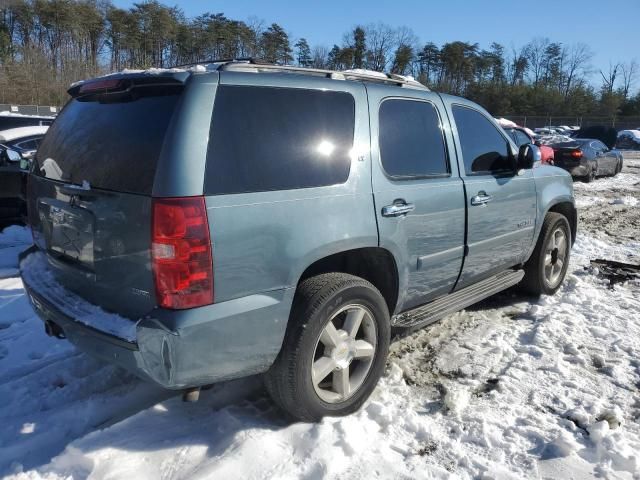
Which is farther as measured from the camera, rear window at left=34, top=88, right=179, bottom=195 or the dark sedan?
the dark sedan

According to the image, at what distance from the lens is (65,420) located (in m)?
2.97

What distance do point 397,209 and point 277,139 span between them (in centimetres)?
92

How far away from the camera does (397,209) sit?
319 cm

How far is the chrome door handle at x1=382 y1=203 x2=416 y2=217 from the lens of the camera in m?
3.12

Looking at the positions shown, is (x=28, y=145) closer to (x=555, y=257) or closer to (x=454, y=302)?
(x=454, y=302)

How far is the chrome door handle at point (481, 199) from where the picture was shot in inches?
152

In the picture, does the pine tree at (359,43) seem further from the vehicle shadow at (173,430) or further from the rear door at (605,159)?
the vehicle shadow at (173,430)

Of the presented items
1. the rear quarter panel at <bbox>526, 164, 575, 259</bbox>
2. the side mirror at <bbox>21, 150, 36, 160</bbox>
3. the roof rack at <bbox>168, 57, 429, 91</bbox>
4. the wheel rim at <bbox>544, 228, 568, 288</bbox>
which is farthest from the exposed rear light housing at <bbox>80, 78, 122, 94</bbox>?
the side mirror at <bbox>21, 150, 36, 160</bbox>

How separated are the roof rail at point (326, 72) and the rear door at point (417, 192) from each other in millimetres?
139

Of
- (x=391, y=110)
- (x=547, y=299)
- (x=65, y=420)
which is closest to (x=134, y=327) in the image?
(x=65, y=420)

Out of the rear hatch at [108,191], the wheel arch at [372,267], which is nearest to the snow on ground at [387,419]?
the wheel arch at [372,267]

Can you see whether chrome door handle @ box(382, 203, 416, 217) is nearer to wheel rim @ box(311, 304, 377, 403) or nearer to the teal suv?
the teal suv

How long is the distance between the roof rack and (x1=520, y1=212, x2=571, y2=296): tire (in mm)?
2108

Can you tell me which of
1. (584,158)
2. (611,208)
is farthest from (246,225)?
(584,158)
